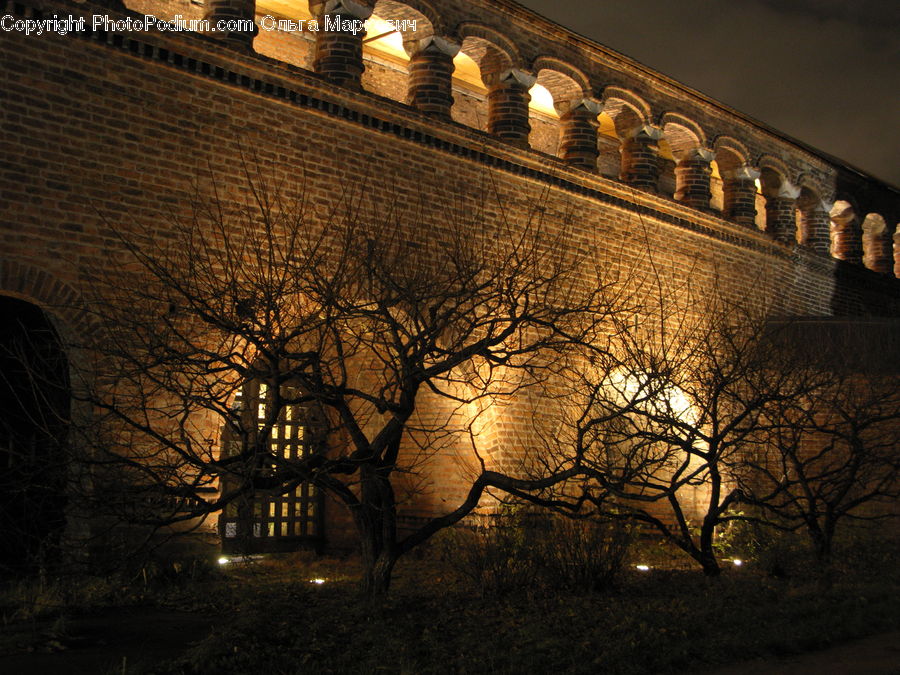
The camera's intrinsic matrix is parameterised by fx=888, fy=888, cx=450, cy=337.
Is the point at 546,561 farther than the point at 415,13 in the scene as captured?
No

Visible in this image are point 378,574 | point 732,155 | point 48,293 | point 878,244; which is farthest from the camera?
point 878,244

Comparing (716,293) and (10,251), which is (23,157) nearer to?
(10,251)

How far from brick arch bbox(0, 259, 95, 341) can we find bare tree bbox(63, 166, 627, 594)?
0.17 meters

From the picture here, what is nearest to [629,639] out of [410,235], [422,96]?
[410,235]

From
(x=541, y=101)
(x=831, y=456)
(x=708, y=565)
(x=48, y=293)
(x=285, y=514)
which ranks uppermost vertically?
(x=541, y=101)

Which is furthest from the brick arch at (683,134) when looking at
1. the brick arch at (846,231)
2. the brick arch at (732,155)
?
the brick arch at (846,231)

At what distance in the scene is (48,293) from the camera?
8.23 meters

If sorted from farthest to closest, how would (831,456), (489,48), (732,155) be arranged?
(732,155), (831,456), (489,48)

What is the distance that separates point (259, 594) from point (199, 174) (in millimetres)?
4379

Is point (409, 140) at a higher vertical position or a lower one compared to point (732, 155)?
lower

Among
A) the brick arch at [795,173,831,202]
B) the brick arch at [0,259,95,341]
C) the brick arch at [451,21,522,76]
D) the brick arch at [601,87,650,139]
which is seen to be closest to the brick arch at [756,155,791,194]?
the brick arch at [795,173,831,202]

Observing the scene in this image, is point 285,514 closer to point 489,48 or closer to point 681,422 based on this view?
point 681,422

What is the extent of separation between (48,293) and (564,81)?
874 cm

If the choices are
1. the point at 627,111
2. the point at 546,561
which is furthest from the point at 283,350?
the point at 627,111
